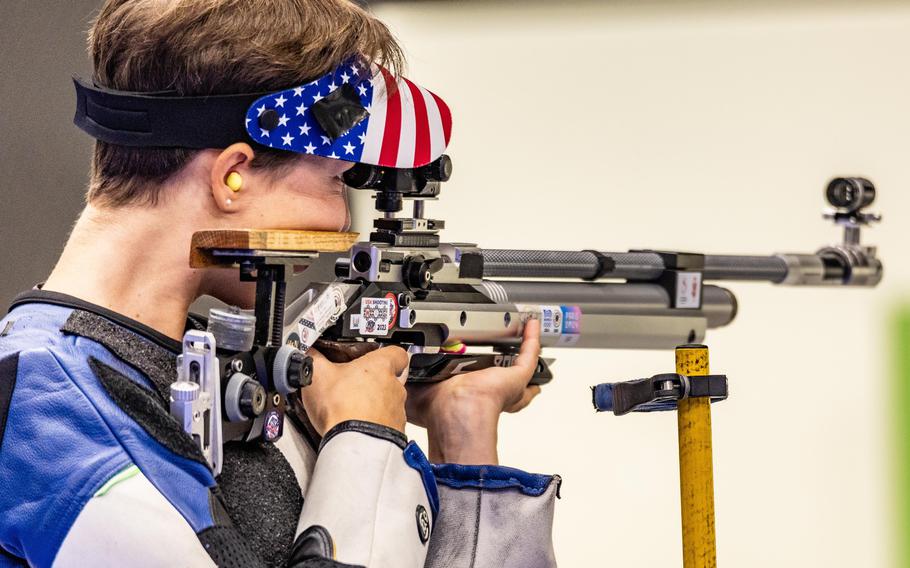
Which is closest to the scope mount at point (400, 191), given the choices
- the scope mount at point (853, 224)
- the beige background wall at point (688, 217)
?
the scope mount at point (853, 224)

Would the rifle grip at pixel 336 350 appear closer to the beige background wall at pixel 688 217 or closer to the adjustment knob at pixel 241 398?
the adjustment knob at pixel 241 398

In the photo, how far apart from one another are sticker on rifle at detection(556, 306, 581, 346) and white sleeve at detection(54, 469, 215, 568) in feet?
2.13

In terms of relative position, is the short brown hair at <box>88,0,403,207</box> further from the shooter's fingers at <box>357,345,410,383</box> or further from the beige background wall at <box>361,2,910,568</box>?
the beige background wall at <box>361,2,910,568</box>

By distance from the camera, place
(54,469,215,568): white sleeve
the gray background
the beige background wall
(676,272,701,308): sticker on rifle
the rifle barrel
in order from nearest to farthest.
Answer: (54,469,215,568): white sleeve < the gray background < the rifle barrel < (676,272,701,308): sticker on rifle < the beige background wall

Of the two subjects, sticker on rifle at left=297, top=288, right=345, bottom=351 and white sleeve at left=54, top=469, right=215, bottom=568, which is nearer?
white sleeve at left=54, top=469, right=215, bottom=568

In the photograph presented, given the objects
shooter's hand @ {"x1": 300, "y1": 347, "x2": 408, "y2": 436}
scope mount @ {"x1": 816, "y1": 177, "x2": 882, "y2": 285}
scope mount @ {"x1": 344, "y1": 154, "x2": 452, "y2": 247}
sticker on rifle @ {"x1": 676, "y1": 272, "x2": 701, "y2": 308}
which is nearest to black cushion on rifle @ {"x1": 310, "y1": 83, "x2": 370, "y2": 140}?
scope mount @ {"x1": 344, "y1": 154, "x2": 452, "y2": 247}

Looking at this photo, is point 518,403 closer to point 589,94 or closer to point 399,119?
point 399,119

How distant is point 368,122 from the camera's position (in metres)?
0.97

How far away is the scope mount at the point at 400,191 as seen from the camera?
3.47 ft

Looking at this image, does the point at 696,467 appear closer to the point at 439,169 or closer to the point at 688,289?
the point at 439,169

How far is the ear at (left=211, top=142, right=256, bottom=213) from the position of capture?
34.6 inches

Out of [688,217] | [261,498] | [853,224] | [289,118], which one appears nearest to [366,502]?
[261,498]

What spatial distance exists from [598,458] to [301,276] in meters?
1.16

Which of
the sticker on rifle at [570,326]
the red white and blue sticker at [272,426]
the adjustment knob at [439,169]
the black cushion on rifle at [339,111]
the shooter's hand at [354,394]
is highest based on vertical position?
the black cushion on rifle at [339,111]
